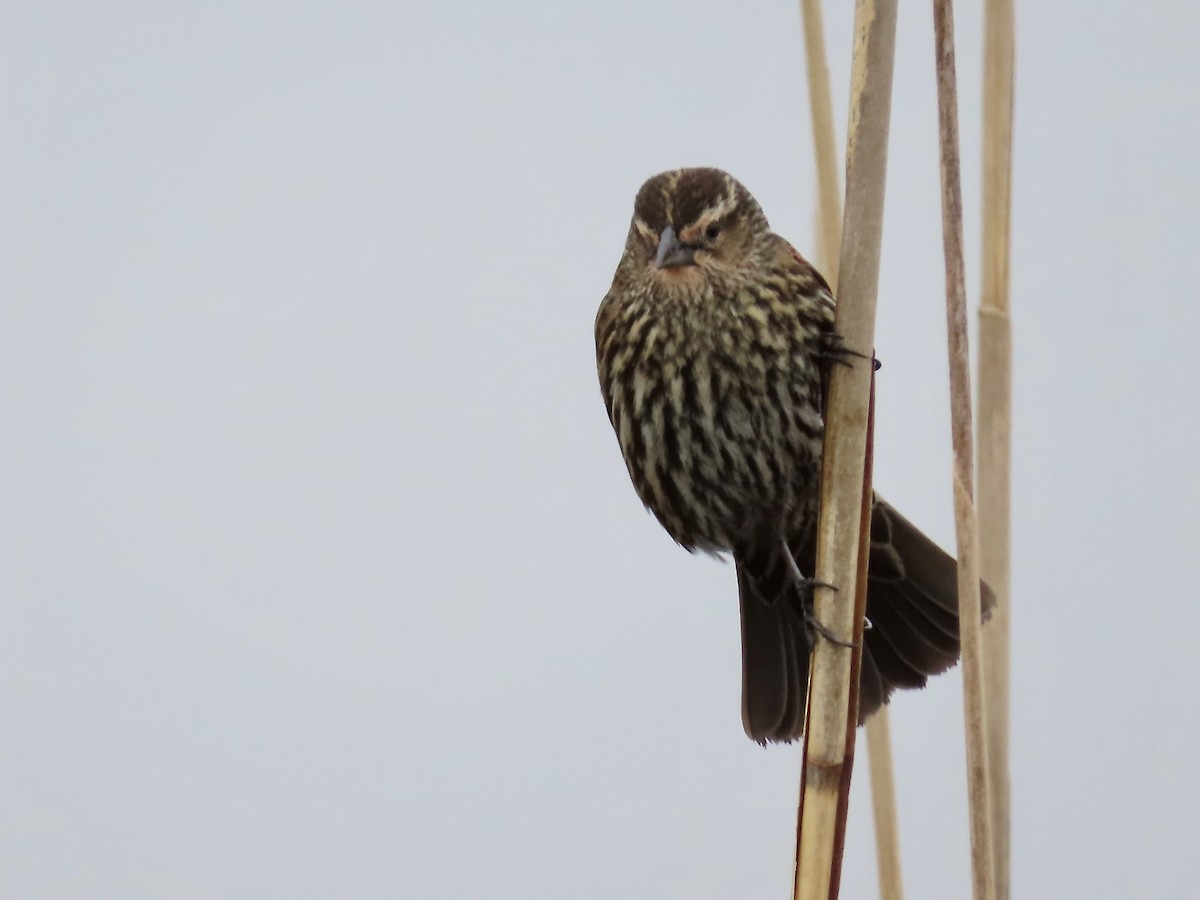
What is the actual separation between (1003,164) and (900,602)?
0.65 m

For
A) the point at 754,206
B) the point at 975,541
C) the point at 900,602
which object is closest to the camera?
the point at 975,541

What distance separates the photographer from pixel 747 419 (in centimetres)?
182

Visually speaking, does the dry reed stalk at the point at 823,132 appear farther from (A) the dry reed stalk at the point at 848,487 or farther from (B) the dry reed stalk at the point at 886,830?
(B) the dry reed stalk at the point at 886,830

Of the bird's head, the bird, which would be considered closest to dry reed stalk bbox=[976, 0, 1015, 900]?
the bird

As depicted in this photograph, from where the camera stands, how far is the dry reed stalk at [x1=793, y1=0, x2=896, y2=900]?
4.43 feet

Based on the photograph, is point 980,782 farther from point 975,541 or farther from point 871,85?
point 871,85

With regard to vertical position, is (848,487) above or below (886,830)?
above

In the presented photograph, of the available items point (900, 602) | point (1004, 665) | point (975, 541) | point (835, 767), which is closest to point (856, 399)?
point (975, 541)

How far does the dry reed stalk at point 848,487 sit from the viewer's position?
1350 millimetres

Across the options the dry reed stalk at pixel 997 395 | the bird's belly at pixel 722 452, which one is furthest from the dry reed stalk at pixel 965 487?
the bird's belly at pixel 722 452

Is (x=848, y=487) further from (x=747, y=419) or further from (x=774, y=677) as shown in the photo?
(x=774, y=677)

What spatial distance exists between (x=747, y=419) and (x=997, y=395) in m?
0.31

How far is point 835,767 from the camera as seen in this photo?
1.38 meters

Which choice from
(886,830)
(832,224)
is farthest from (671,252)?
(886,830)
